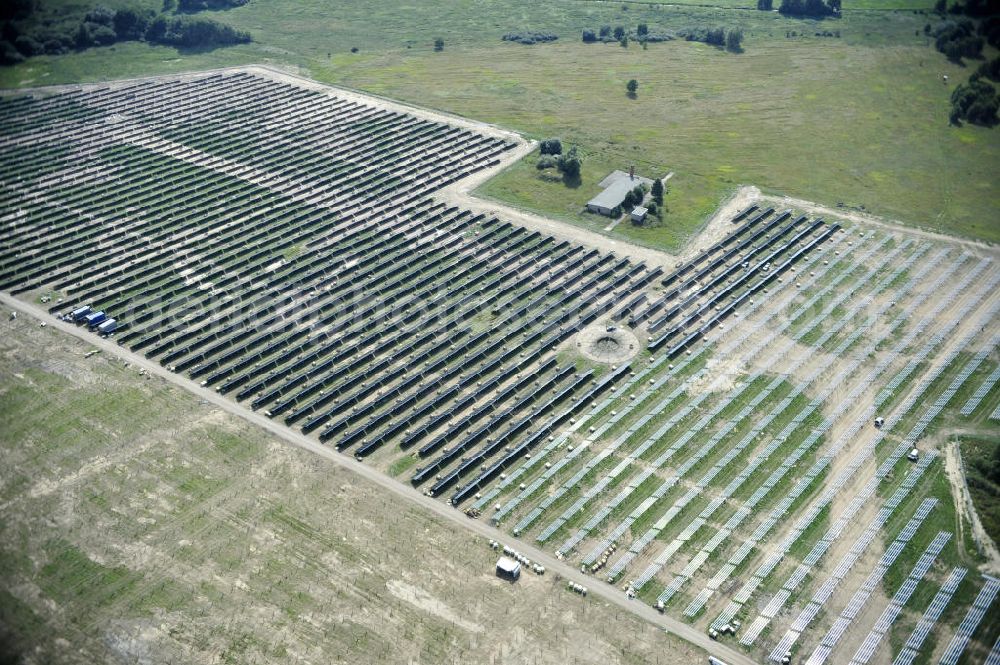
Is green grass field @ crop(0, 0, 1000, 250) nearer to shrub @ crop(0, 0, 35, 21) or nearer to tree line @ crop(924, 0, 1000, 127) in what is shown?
tree line @ crop(924, 0, 1000, 127)

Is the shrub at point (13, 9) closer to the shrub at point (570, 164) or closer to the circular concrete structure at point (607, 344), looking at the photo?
the shrub at point (570, 164)

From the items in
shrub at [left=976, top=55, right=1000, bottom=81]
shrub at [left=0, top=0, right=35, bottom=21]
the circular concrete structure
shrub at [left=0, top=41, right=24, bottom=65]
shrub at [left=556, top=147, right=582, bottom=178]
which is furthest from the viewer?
shrub at [left=0, top=0, right=35, bottom=21]

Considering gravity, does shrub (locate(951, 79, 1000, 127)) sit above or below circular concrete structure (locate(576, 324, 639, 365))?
above

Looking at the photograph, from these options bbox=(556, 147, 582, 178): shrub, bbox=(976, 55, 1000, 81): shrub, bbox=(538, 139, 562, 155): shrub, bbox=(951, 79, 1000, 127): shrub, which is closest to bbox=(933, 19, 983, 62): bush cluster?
bbox=(976, 55, 1000, 81): shrub

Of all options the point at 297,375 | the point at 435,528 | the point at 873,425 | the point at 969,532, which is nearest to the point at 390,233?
the point at 297,375

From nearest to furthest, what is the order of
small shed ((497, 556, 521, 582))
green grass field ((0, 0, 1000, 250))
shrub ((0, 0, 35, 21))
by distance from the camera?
small shed ((497, 556, 521, 582)) → green grass field ((0, 0, 1000, 250)) → shrub ((0, 0, 35, 21))

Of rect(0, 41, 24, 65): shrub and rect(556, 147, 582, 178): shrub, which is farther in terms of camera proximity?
rect(0, 41, 24, 65): shrub

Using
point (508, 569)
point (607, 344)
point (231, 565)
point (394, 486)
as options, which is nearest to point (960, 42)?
point (607, 344)
